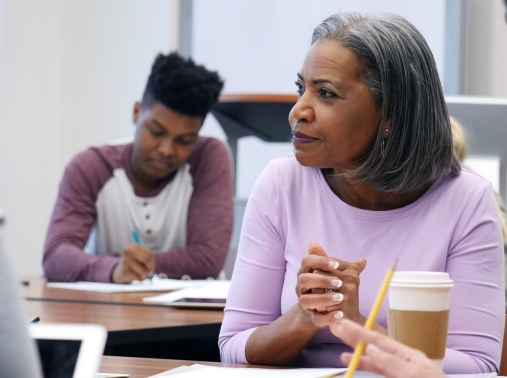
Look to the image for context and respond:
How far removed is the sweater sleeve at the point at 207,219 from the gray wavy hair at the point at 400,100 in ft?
3.92

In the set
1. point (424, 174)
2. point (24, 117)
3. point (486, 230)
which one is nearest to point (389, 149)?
point (424, 174)

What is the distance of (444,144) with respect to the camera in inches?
56.4

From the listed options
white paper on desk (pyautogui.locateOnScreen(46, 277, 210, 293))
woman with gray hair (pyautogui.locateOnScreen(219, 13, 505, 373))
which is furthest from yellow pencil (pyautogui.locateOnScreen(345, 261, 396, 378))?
white paper on desk (pyautogui.locateOnScreen(46, 277, 210, 293))

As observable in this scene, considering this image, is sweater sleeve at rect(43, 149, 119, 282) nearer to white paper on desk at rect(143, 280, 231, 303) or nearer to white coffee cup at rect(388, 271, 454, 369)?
white paper on desk at rect(143, 280, 231, 303)

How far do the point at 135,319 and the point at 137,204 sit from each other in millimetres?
1173

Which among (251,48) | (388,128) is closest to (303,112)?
(388,128)

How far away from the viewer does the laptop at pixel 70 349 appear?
64 cm

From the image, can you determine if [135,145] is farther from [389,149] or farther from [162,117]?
[389,149]

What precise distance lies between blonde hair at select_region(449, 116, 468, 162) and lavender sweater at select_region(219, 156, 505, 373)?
1.53 ft

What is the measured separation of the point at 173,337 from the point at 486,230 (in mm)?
631

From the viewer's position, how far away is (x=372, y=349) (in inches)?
29.0

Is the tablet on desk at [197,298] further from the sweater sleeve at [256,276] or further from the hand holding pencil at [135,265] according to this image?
the sweater sleeve at [256,276]

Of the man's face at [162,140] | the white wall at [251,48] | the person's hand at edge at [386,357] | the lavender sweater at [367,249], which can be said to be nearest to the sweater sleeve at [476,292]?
the lavender sweater at [367,249]

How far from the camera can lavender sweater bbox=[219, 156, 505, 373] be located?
1317 mm
